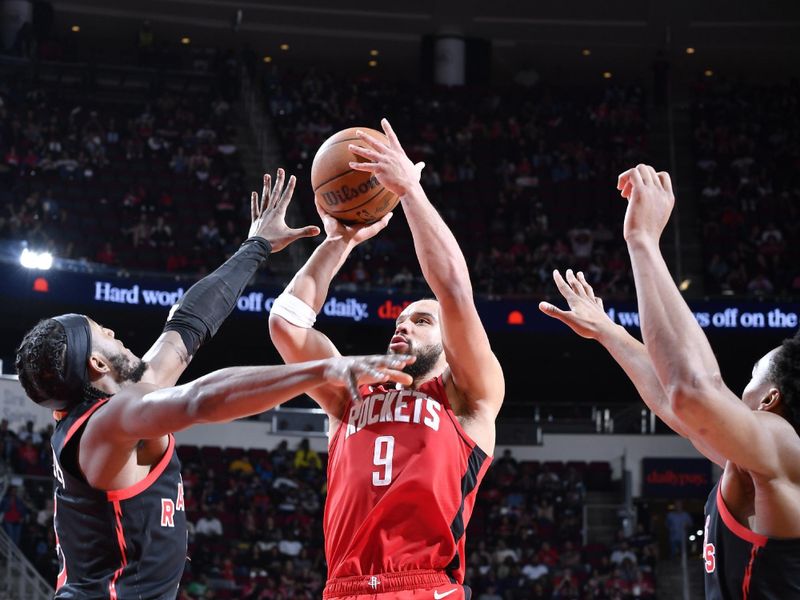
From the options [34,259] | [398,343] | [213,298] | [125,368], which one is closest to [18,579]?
[34,259]

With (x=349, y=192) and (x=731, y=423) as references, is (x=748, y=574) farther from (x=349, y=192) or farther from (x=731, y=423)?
(x=349, y=192)

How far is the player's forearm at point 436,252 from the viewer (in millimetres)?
3717

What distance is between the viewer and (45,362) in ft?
11.5

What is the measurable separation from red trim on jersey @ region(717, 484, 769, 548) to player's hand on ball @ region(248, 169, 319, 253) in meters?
2.44

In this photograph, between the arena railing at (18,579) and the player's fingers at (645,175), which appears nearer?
the player's fingers at (645,175)

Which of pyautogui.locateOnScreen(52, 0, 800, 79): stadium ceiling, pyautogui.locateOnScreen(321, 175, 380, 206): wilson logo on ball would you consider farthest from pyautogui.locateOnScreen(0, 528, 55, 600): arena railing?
pyautogui.locateOnScreen(52, 0, 800, 79): stadium ceiling

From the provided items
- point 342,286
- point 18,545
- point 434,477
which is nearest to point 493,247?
point 342,286

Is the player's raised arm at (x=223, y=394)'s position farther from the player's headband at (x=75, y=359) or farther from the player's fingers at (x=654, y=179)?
the player's fingers at (x=654, y=179)

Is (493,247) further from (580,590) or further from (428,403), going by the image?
(428,403)

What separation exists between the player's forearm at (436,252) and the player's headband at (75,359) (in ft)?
3.85

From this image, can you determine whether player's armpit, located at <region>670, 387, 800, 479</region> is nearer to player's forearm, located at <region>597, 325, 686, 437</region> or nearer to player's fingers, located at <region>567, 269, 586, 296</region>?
player's forearm, located at <region>597, 325, 686, 437</region>

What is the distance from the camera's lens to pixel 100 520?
11.4ft

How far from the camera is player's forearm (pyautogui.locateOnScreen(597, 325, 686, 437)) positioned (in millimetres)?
3344

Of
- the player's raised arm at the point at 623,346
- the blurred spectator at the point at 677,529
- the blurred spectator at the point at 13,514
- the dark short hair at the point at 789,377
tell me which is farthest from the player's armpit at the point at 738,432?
the blurred spectator at the point at 677,529
